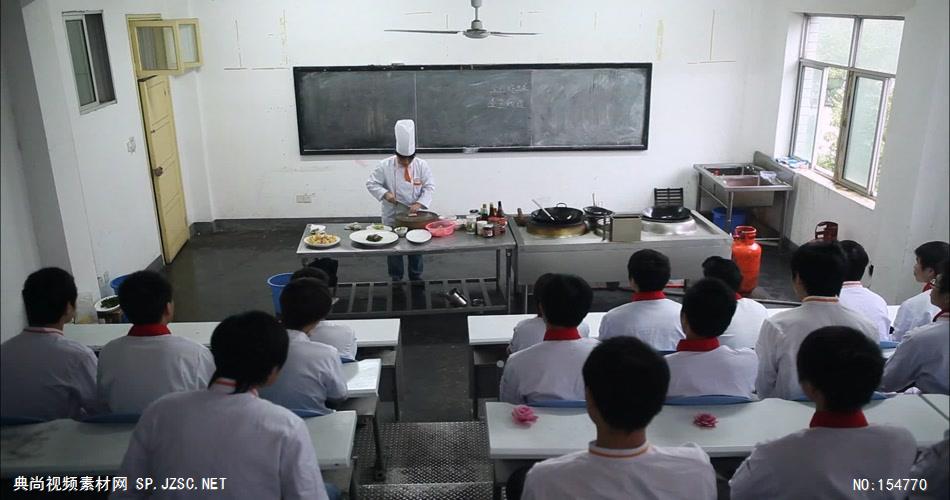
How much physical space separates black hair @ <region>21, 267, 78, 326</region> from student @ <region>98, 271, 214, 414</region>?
180 millimetres

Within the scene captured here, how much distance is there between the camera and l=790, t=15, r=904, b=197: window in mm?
5387

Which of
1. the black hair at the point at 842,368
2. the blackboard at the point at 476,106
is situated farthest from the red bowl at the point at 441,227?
the black hair at the point at 842,368

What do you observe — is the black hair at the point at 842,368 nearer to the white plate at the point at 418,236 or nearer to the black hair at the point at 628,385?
the black hair at the point at 628,385

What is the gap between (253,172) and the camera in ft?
23.6

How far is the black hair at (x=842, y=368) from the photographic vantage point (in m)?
1.86

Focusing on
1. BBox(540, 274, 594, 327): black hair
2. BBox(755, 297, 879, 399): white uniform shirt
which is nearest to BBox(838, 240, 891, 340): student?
BBox(755, 297, 879, 399): white uniform shirt

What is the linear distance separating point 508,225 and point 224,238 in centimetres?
333

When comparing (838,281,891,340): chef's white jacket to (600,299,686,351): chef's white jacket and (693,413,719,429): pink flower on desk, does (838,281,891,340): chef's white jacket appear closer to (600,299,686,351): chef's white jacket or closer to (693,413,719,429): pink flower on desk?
(600,299,686,351): chef's white jacket

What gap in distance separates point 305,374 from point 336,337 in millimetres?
417

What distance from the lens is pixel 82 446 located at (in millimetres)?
2262

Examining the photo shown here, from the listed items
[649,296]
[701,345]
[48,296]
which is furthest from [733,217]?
[48,296]

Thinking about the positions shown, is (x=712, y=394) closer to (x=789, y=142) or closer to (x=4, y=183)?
(x=4, y=183)

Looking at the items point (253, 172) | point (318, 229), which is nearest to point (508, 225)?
point (318, 229)

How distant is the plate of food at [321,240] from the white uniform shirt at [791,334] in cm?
301
